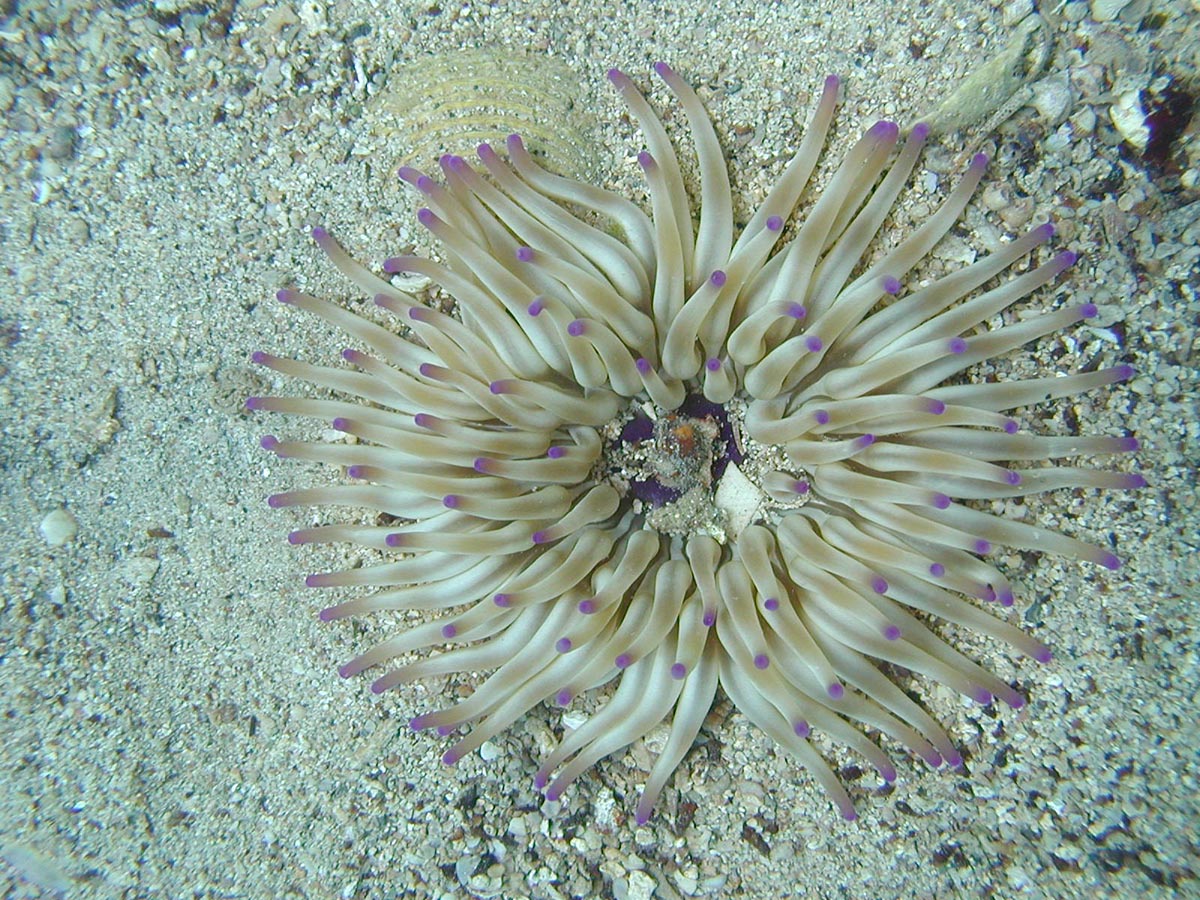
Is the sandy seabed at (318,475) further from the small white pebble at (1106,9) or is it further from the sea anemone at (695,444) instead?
the sea anemone at (695,444)

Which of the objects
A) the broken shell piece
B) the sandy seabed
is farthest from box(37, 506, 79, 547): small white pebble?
the broken shell piece

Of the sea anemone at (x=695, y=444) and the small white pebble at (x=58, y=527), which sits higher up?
the sea anemone at (x=695, y=444)

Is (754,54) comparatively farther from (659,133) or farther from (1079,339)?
(1079,339)

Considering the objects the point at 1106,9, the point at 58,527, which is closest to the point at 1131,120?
the point at 1106,9

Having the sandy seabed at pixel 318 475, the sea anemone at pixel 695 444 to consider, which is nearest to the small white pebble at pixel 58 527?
the sandy seabed at pixel 318 475

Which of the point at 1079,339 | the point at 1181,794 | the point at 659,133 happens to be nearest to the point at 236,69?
the point at 659,133

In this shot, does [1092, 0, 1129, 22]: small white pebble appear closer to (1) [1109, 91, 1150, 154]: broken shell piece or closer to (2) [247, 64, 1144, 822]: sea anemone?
(1) [1109, 91, 1150, 154]: broken shell piece
